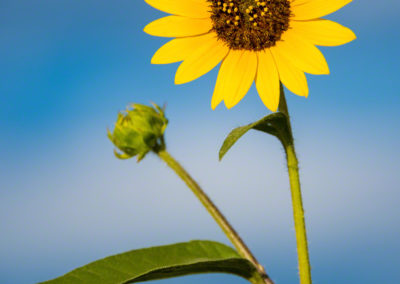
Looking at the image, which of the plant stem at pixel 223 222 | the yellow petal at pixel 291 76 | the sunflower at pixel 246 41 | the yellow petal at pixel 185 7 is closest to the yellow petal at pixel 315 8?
the sunflower at pixel 246 41

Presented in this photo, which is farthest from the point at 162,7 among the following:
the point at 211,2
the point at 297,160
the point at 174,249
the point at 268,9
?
the point at 174,249

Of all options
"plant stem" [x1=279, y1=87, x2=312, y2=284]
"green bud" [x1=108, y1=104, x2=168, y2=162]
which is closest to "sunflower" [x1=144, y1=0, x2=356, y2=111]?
"plant stem" [x1=279, y1=87, x2=312, y2=284]

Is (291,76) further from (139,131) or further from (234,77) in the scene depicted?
(139,131)

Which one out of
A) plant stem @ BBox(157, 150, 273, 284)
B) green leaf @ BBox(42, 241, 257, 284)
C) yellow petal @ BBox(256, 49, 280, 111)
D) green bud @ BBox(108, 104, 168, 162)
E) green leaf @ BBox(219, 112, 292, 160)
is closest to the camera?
green leaf @ BBox(219, 112, 292, 160)

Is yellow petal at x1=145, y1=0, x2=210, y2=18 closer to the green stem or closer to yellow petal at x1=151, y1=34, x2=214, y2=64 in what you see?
yellow petal at x1=151, y1=34, x2=214, y2=64

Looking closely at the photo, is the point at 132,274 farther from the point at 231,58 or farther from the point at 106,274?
the point at 231,58

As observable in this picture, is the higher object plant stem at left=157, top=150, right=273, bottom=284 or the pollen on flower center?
the pollen on flower center
